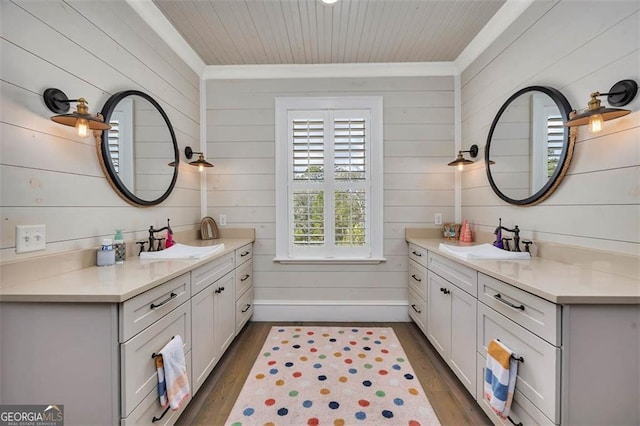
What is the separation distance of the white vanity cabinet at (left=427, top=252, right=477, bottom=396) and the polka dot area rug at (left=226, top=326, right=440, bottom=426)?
290mm

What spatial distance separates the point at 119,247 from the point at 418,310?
2410 millimetres

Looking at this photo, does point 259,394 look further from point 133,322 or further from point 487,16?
point 487,16

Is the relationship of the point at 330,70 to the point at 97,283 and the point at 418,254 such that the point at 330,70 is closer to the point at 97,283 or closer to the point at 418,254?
the point at 418,254

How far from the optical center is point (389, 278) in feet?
9.18

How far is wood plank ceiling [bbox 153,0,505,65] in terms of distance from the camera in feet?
6.43

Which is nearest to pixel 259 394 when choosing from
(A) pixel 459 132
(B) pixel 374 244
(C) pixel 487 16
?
(B) pixel 374 244

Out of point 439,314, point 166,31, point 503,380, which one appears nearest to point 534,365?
point 503,380

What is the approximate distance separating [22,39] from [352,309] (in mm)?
2917

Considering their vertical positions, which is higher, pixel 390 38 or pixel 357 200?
pixel 390 38

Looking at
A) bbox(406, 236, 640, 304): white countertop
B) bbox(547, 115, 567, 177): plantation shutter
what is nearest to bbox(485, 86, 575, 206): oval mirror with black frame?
bbox(547, 115, 567, 177): plantation shutter

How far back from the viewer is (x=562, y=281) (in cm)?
117

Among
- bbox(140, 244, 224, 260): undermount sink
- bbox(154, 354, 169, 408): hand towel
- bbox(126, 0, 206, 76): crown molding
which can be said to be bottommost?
bbox(154, 354, 169, 408): hand towel

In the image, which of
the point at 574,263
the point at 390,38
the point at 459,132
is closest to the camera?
the point at 574,263

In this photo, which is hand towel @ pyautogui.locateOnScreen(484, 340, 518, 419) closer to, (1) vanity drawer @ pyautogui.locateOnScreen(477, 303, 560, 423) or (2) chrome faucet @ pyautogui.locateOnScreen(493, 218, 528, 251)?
(1) vanity drawer @ pyautogui.locateOnScreen(477, 303, 560, 423)
